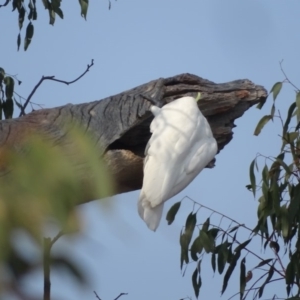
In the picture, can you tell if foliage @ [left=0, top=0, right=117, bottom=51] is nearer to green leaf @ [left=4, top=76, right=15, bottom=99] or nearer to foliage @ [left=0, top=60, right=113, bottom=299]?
green leaf @ [left=4, top=76, right=15, bottom=99]

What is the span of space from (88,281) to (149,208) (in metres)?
1.18

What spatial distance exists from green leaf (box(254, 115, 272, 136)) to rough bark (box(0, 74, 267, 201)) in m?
0.89

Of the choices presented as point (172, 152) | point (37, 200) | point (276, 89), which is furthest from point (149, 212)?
point (276, 89)

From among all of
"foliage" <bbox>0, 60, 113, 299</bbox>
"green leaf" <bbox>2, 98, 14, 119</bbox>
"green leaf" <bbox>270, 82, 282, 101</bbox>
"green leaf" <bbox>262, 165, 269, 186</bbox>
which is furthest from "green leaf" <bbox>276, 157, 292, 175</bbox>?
"foliage" <bbox>0, 60, 113, 299</bbox>

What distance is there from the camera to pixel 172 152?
1861 millimetres

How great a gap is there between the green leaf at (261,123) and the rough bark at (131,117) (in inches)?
35.0

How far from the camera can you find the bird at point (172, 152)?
1.79 meters

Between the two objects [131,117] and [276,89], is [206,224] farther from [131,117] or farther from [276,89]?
[131,117]

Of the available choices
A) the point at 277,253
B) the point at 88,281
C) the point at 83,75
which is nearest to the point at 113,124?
the point at 83,75

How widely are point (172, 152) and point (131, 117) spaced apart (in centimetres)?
12

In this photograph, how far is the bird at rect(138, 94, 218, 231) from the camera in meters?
1.79

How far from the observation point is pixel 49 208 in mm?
674

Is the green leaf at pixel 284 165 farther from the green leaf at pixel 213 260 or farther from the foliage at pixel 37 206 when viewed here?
the foliage at pixel 37 206

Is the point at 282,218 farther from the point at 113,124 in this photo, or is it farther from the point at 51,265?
the point at 51,265
